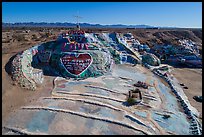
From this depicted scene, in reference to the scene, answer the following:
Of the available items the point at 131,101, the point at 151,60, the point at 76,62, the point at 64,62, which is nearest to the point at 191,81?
the point at 151,60

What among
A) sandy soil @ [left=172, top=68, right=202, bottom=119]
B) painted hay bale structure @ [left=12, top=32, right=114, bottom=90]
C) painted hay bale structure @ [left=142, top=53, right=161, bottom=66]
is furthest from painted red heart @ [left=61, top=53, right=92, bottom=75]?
painted hay bale structure @ [left=142, top=53, right=161, bottom=66]

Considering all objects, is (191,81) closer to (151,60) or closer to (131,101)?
(151,60)

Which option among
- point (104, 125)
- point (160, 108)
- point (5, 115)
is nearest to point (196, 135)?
point (160, 108)

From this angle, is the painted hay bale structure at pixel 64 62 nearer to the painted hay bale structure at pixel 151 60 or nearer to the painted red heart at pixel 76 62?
the painted red heart at pixel 76 62

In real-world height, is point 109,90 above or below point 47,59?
below

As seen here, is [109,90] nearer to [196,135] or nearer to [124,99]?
[124,99]

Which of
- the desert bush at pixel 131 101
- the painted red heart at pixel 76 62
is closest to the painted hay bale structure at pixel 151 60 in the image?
the painted red heart at pixel 76 62
